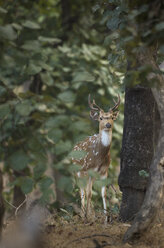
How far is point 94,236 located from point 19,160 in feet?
4.88

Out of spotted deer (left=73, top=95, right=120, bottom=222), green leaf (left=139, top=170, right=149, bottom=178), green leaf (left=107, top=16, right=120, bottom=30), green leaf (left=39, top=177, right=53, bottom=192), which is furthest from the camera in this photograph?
spotted deer (left=73, top=95, right=120, bottom=222)

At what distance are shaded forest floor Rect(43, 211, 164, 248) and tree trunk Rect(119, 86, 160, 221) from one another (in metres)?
0.26

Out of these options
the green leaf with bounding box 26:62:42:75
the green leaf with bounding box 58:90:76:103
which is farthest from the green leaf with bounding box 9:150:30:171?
the green leaf with bounding box 26:62:42:75

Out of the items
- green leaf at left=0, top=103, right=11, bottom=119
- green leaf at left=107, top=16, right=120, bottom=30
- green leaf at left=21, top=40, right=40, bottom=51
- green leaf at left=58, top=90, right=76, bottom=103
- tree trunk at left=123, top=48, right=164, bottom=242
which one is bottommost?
tree trunk at left=123, top=48, right=164, bottom=242

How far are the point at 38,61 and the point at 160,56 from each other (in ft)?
5.12

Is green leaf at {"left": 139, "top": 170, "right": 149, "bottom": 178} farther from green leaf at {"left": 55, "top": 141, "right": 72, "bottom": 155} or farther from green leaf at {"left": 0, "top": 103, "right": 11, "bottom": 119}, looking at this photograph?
green leaf at {"left": 0, "top": 103, "right": 11, "bottom": 119}

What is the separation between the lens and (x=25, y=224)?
355 centimetres

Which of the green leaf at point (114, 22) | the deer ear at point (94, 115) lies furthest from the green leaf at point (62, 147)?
the deer ear at point (94, 115)

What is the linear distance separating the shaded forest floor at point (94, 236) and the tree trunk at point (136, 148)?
255 mm

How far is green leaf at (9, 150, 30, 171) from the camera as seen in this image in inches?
83.8

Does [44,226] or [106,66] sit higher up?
[106,66]

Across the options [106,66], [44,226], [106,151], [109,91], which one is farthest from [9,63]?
[106,66]

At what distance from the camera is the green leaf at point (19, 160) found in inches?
83.8

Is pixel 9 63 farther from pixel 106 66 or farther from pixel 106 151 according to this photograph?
pixel 106 66
